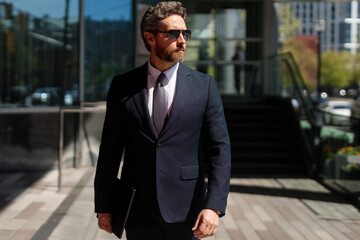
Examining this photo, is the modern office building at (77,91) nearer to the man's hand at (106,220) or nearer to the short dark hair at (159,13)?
the man's hand at (106,220)

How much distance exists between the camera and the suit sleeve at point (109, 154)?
8.54ft

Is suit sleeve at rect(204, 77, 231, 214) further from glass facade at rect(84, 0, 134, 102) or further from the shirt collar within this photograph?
glass facade at rect(84, 0, 134, 102)

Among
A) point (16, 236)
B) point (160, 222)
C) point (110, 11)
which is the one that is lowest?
point (16, 236)

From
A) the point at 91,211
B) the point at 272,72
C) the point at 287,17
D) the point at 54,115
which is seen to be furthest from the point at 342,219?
the point at 287,17

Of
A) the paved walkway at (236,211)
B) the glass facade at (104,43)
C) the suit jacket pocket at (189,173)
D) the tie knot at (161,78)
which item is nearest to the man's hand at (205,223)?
the suit jacket pocket at (189,173)

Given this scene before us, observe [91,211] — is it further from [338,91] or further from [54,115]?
[338,91]

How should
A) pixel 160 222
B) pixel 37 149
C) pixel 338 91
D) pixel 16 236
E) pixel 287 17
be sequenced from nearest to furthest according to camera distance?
1. pixel 160 222
2. pixel 16 236
3. pixel 37 149
4. pixel 287 17
5. pixel 338 91

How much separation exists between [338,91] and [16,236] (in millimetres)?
106228

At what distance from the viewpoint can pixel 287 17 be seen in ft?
142

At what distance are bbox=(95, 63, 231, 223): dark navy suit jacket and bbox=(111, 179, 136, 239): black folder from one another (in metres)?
0.04

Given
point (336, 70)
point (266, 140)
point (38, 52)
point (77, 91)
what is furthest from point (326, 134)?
point (336, 70)

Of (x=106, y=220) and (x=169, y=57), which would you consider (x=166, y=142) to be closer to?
(x=169, y=57)

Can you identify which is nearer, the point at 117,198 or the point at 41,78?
the point at 117,198

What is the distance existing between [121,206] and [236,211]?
4573 millimetres
